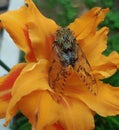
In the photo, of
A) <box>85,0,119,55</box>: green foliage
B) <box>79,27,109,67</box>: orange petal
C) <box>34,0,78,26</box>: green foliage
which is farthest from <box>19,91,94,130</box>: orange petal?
<box>34,0,78,26</box>: green foliage

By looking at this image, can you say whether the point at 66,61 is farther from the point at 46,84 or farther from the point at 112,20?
the point at 112,20

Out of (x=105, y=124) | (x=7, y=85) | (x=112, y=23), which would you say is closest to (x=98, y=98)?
(x=7, y=85)

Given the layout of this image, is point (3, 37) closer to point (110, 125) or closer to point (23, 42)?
point (110, 125)

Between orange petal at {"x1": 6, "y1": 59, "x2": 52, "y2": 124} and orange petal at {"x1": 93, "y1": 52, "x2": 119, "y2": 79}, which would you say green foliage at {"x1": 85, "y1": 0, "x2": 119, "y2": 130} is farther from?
orange petal at {"x1": 6, "y1": 59, "x2": 52, "y2": 124}

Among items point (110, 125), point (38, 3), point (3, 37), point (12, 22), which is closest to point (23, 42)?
point (12, 22)

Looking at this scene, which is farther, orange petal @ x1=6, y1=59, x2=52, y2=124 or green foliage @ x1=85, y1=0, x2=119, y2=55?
green foliage @ x1=85, y1=0, x2=119, y2=55

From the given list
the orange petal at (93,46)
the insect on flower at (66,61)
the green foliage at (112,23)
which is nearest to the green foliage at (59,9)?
the green foliage at (112,23)

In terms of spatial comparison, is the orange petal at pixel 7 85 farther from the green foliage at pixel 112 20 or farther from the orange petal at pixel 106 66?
the green foliage at pixel 112 20
